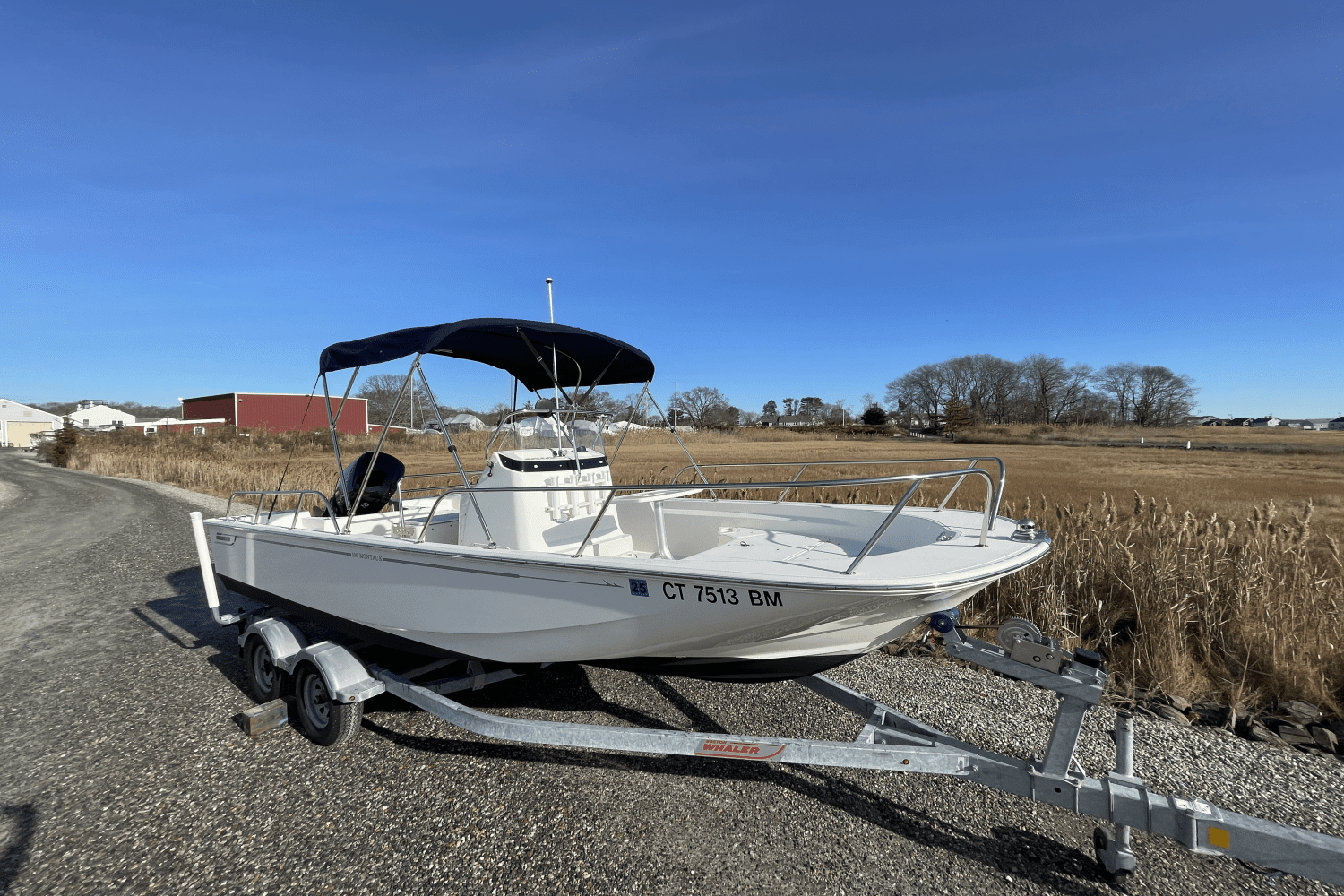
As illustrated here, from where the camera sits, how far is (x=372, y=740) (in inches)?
155

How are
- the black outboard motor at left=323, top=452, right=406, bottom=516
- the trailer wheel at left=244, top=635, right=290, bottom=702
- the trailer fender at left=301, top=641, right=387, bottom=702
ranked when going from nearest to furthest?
the trailer fender at left=301, top=641, right=387, bottom=702
the trailer wheel at left=244, top=635, right=290, bottom=702
the black outboard motor at left=323, top=452, right=406, bottom=516

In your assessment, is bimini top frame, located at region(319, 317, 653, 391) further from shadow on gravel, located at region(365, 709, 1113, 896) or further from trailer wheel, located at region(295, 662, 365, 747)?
shadow on gravel, located at region(365, 709, 1113, 896)

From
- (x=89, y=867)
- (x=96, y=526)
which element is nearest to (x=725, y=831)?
(x=89, y=867)

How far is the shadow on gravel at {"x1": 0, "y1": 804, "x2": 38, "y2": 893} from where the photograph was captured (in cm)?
276

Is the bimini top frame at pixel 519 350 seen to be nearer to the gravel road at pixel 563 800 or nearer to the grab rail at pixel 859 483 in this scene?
the grab rail at pixel 859 483

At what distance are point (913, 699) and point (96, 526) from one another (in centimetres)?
1552

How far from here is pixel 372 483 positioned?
18.3 ft

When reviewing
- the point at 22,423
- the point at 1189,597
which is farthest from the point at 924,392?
the point at 22,423

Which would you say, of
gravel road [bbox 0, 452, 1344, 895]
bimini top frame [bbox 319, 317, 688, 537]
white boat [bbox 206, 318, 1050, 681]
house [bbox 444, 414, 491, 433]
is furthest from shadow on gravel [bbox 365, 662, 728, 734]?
house [bbox 444, 414, 491, 433]

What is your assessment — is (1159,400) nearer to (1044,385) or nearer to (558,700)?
(1044,385)

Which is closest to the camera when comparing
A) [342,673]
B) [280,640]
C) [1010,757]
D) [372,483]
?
[1010,757]

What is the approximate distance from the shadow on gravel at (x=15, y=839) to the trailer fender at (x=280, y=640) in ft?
Answer: 4.05

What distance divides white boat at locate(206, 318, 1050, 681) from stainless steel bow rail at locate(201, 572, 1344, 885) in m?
0.34

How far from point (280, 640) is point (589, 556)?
103 inches
